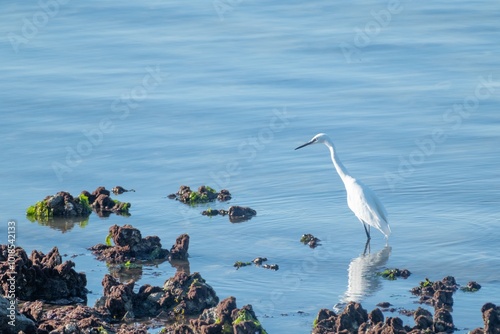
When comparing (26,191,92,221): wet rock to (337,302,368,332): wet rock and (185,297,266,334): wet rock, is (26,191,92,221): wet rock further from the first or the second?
(337,302,368,332): wet rock

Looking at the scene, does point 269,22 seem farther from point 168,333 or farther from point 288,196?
point 168,333

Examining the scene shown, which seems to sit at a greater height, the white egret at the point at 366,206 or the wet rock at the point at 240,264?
the white egret at the point at 366,206

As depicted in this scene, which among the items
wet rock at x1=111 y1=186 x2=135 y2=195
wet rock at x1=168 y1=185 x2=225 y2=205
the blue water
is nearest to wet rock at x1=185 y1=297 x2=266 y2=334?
the blue water

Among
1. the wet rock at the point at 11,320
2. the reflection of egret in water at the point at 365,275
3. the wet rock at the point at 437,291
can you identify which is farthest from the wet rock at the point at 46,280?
the wet rock at the point at 437,291

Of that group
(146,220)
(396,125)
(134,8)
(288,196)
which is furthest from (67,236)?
(134,8)

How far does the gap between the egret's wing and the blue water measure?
0.38m

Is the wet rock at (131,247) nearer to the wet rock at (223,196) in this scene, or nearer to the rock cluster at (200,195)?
the rock cluster at (200,195)

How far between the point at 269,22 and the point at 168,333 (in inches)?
847

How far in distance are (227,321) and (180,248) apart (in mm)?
3228

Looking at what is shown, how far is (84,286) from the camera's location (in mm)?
13492

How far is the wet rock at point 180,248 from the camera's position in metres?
14.8

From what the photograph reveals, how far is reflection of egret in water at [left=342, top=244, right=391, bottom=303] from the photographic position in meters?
13.6

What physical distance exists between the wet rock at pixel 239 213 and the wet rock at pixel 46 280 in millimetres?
3849

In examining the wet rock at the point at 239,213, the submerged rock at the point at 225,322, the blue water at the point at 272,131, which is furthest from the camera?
the wet rock at the point at 239,213
